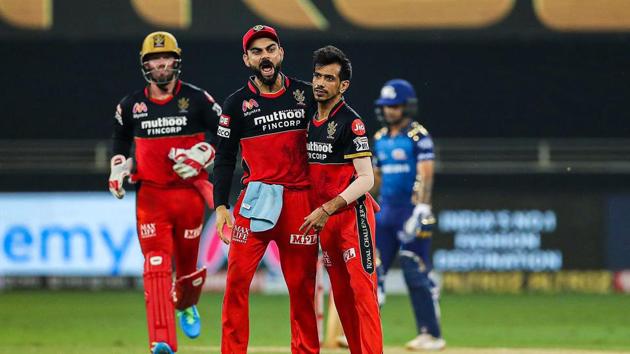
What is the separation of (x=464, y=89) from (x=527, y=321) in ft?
34.7

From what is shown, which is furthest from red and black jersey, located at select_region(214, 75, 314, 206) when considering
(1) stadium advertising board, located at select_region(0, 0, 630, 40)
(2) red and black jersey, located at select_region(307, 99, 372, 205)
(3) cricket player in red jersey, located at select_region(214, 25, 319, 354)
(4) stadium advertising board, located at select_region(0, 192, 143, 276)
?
(1) stadium advertising board, located at select_region(0, 0, 630, 40)

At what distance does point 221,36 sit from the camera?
23266 millimetres

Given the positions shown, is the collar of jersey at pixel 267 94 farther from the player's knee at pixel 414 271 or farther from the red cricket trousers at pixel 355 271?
the player's knee at pixel 414 271

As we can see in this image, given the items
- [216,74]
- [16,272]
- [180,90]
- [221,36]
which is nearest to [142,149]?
[180,90]

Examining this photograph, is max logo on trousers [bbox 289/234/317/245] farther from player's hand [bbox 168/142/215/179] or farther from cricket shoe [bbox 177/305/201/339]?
cricket shoe [bbox 177/305/201/339]

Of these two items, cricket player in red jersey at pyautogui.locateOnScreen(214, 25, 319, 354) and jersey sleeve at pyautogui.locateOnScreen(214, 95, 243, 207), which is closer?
cricket player in red jersey at pyautogui.locateOnScreen(214, 25, 319, 354)

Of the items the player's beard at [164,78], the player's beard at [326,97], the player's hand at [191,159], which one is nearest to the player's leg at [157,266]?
the player's hand at [191,159]

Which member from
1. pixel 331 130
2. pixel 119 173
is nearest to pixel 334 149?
pixel 331 130

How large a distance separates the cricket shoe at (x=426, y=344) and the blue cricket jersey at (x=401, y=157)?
4.29ft

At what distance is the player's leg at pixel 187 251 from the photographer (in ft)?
33.6

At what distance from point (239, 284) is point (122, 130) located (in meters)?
2.31

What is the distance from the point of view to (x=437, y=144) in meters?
22.9

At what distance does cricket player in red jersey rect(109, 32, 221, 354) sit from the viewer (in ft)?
32.8

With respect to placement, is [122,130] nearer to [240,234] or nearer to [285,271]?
[240,234]
